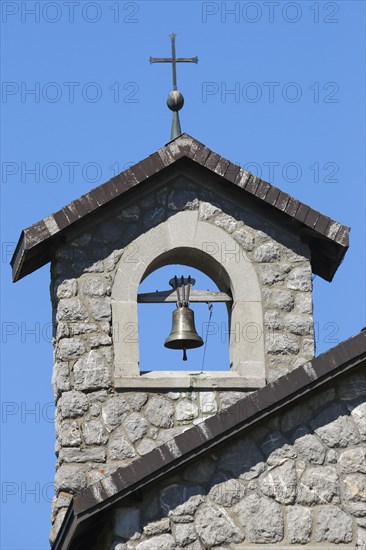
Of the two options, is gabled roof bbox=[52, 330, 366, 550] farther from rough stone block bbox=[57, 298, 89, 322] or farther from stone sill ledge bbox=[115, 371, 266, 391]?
rough stone block bbox=[57, 298, 89, 322]

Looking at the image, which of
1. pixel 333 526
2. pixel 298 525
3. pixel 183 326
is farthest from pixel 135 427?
pixel 333 526

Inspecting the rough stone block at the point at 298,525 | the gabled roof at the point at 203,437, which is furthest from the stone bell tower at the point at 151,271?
the rough stone block at the point at 298,525

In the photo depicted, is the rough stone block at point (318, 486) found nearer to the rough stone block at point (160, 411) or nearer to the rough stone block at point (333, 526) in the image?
the rough stone block at point (333, 526)

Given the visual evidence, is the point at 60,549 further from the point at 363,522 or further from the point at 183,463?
the point at 363,522

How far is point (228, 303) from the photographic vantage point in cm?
1839

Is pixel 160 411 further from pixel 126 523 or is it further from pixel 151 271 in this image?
pixel 126 523

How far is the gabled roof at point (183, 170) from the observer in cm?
1805

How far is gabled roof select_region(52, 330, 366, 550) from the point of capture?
48.4ft

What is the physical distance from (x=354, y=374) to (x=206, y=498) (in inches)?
62.0

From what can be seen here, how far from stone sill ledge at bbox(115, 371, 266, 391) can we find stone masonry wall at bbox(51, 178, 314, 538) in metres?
0.07

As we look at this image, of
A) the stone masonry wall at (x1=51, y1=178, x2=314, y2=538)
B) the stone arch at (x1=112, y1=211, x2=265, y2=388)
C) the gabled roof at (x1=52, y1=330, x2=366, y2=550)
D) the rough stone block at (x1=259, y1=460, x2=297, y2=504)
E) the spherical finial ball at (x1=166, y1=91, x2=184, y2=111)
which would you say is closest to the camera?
the gabled roof at (x1=52, y1=330, x2=366, y2=550)

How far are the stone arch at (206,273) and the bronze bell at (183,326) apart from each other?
0.93ft

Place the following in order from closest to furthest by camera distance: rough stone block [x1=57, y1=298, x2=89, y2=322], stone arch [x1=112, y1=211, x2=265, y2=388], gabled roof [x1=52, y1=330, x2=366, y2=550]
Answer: gabled roof [x1=52, y1=330, x2=366, y2=550] → stone arch [x1=112, y1=211, x2=265, y2=388] → rough stone block [x1=57, y1=298, x2=89, y2=322]

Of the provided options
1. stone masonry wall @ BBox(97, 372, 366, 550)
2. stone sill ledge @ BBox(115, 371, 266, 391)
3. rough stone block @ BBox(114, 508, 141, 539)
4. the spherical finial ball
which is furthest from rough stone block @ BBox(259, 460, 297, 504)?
the spherical finial ball
